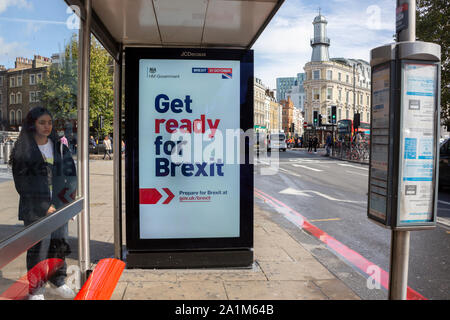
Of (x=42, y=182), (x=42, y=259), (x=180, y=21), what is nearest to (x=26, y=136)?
(x=42, y=182)

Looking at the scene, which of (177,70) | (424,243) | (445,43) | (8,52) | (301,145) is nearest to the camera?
(8,52)

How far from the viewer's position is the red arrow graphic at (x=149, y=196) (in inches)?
163

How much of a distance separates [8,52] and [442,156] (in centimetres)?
1218

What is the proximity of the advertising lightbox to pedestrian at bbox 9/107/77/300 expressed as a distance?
0.83 meters

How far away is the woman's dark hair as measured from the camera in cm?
253

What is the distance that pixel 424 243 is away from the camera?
5.76 m

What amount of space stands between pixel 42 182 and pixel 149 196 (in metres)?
1.35

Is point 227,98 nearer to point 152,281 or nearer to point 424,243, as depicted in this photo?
point 152,281

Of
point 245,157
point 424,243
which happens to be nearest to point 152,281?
point 245,157

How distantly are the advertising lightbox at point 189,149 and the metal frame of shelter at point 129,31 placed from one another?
332mm

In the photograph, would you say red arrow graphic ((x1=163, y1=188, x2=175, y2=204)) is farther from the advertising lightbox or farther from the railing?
the railing

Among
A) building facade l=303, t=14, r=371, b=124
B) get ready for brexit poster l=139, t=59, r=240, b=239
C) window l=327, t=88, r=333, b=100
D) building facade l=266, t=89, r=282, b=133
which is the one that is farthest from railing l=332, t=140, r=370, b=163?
building facade l=266, t=89, r=282, b=133

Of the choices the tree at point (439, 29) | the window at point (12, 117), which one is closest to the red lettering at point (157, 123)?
the window at point (12, 117)

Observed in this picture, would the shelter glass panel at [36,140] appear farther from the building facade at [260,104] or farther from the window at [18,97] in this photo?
the building facade at [260,104]
